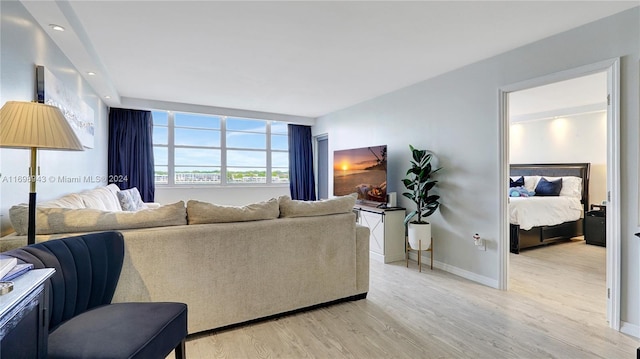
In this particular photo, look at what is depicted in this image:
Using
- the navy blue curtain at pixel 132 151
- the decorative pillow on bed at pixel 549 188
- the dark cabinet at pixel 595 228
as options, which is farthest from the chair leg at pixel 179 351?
the decorative pillow on bed at pixel 549 188

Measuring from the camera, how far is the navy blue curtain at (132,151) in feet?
17.3

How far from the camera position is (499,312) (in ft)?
8.38

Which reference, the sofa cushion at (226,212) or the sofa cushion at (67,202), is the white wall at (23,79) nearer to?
the sofa cushion at (67,202)

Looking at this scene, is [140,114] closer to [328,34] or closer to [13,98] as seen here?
[13,98]

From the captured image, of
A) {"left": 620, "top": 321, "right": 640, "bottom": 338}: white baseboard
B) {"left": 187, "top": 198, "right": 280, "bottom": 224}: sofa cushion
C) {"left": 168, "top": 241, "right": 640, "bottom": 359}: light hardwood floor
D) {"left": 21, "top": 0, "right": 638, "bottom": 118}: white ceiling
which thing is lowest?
{"left": 168, "top": 241, "right": 640, "bottom": 359}: light hardwood floor

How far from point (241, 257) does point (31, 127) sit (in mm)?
1402

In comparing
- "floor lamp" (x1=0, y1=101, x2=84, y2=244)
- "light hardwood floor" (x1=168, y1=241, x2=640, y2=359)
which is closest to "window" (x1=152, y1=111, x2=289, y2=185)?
"light hardwood floor" (x1=168, y1=241, x2=640, y2=359)

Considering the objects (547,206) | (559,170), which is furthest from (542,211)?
(559,170)

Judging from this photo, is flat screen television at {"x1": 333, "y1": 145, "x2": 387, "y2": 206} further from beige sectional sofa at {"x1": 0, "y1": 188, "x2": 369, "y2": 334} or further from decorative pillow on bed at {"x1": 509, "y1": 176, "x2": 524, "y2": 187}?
decorative pillow on bed at {"x1": 509, "y1": 176, "x2": 524, "y2": 187}

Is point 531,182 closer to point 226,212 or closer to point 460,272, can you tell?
point 460,272

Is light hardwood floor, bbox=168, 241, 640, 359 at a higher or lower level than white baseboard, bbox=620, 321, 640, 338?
lower

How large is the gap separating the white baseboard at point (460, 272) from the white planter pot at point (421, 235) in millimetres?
344

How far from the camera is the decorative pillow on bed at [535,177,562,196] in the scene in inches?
219

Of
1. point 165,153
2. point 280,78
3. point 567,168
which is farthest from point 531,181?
point 165,153
